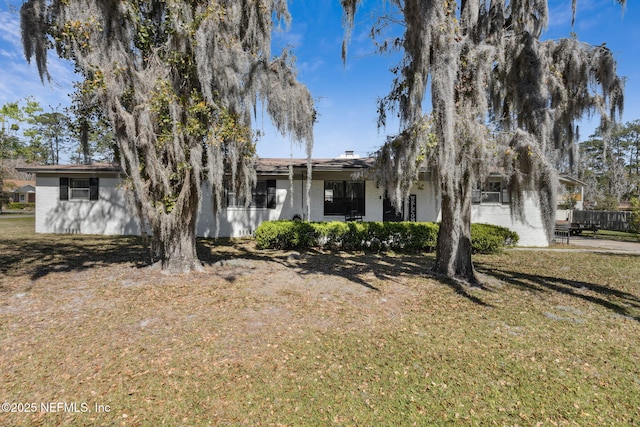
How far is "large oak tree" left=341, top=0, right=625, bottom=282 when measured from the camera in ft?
17.2

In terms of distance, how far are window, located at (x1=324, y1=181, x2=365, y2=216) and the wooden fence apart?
18.5 metres

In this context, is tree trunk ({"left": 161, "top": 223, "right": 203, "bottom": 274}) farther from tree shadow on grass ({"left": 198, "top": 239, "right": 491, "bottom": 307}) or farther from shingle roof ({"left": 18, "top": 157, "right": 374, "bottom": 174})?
shingle roof ({"left": 18, "top": 157, "right": 374, "bottom": 174})

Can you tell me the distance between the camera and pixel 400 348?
374 centimetres

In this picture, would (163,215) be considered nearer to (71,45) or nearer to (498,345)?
(71,45)

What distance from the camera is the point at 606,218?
22.3m

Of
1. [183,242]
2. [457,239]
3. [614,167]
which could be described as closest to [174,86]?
[183,242]

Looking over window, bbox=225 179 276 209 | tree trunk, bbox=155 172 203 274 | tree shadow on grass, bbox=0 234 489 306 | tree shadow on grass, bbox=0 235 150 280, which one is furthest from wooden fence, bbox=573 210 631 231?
tree shadow on grass, bbox=0 235 150 280

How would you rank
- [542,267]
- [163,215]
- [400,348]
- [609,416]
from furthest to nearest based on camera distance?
[542,267], [163,215], [400,348], [609,416]

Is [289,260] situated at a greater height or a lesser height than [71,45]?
lesser

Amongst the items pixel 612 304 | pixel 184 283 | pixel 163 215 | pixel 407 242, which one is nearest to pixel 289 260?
pixel 184 283

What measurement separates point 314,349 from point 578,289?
243 inches

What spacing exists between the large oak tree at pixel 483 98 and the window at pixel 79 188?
555 inches

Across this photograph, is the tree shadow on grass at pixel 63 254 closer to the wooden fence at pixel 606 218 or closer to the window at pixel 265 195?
the window at pixel 265 195

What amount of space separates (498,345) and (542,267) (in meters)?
6.05
